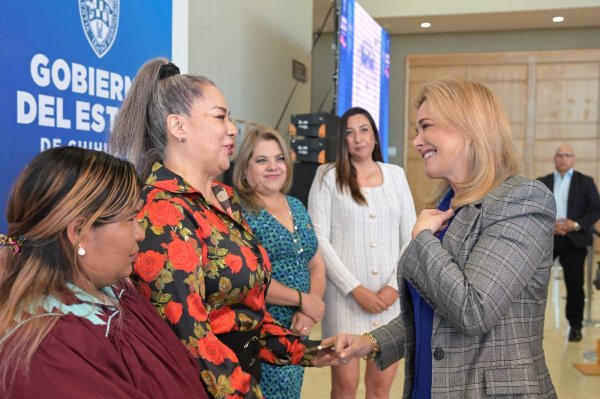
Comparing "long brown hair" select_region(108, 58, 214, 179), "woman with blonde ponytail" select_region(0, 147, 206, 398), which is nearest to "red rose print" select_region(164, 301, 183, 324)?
"woman with blonde ponytail" select_region(0, 147, 206, 398)

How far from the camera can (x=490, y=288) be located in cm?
147

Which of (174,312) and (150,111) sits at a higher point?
(150,111)

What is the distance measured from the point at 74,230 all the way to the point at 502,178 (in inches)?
40.1

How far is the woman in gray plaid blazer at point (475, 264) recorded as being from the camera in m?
1.50

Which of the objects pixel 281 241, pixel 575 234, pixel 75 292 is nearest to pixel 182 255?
pixel 75 292

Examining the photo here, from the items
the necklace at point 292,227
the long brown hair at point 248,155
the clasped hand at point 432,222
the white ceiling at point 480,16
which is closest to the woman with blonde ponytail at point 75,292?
the clasped hand at point 432,222

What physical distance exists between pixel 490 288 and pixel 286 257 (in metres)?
1.36

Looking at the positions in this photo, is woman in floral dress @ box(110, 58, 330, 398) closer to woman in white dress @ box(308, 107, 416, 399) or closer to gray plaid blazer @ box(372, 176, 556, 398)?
gray plaid blazer @ box(372, 176, 556, 398)

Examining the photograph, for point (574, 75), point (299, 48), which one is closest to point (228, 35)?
point (299, 48)

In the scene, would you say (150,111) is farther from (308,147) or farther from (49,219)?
(308,147)

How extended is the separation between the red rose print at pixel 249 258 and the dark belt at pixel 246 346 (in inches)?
7.3

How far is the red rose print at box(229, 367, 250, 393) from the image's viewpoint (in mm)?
1553

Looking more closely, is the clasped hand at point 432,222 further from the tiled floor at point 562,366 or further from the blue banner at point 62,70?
the tiled floor at point 562,366

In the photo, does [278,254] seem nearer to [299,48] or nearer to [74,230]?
[74,230]
